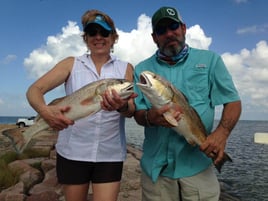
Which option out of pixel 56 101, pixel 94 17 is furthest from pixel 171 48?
pixel 56 101

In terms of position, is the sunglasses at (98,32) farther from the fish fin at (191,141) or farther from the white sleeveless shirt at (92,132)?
the fish fin at (191,141)

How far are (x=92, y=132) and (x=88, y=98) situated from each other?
1.45 ft

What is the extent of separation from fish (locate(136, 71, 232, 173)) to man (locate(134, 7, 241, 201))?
11 centimetres

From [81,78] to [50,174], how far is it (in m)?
5.95

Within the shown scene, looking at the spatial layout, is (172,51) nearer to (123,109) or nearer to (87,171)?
(123,109)

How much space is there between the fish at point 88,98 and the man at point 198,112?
0.39 metres

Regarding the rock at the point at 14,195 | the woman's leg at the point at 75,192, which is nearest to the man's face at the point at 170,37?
the woman's leg at the point at 75,192

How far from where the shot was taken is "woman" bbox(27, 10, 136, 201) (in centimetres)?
411

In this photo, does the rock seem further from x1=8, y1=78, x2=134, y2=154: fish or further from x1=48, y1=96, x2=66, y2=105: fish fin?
x1=48, y1=96, x2=66, y2=105: fish fin

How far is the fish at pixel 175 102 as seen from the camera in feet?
11.6

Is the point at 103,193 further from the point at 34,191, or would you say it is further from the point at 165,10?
the point at 34,191

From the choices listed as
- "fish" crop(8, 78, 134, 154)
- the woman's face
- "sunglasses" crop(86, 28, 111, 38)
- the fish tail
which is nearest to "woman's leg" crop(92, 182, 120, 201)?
"fish" crop(8, 78, 134, 154)

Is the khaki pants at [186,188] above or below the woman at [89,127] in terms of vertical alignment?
below

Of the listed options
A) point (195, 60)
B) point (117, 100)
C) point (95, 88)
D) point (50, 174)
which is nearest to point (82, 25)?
point (95, 88)
